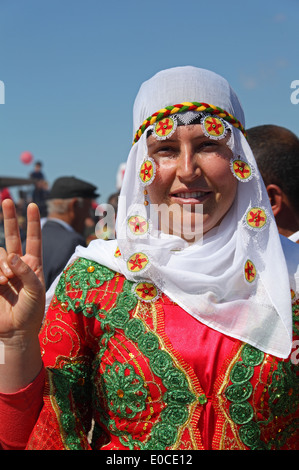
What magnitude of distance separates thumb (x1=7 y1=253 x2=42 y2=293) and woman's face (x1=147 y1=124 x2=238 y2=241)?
0.62m

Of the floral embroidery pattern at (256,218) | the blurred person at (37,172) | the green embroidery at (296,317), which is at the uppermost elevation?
the floral embroidery pattern at (256,218)

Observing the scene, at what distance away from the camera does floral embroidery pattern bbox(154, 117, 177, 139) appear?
86.3 inches

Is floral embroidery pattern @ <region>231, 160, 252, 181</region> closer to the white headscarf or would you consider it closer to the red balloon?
the white headscarf

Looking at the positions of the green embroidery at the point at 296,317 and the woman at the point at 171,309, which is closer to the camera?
the woman at the point at 171,309

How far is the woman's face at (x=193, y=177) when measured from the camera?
7.13ft

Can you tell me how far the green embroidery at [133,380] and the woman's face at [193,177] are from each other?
40cm

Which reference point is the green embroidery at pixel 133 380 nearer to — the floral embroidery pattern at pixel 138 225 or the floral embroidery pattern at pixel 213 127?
the floral embroidery pattern at pixel 138 225

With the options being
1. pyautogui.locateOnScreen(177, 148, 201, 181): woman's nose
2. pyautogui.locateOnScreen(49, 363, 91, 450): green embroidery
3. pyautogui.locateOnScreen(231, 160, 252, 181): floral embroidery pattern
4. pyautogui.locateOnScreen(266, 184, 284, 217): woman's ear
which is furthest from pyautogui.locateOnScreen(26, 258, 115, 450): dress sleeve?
pyautogui.locateOnScreen(266, 184, 284, 217): woman's ear

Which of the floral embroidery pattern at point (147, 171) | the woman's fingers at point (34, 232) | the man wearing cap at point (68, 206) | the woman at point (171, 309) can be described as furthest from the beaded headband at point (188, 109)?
the man wearing cap at point (68, 206)

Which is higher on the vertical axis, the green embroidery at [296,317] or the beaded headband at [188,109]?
the beaded headband at [188,109]

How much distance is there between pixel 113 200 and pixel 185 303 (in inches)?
258

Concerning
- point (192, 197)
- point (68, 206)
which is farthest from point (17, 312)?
point (68, 206)
